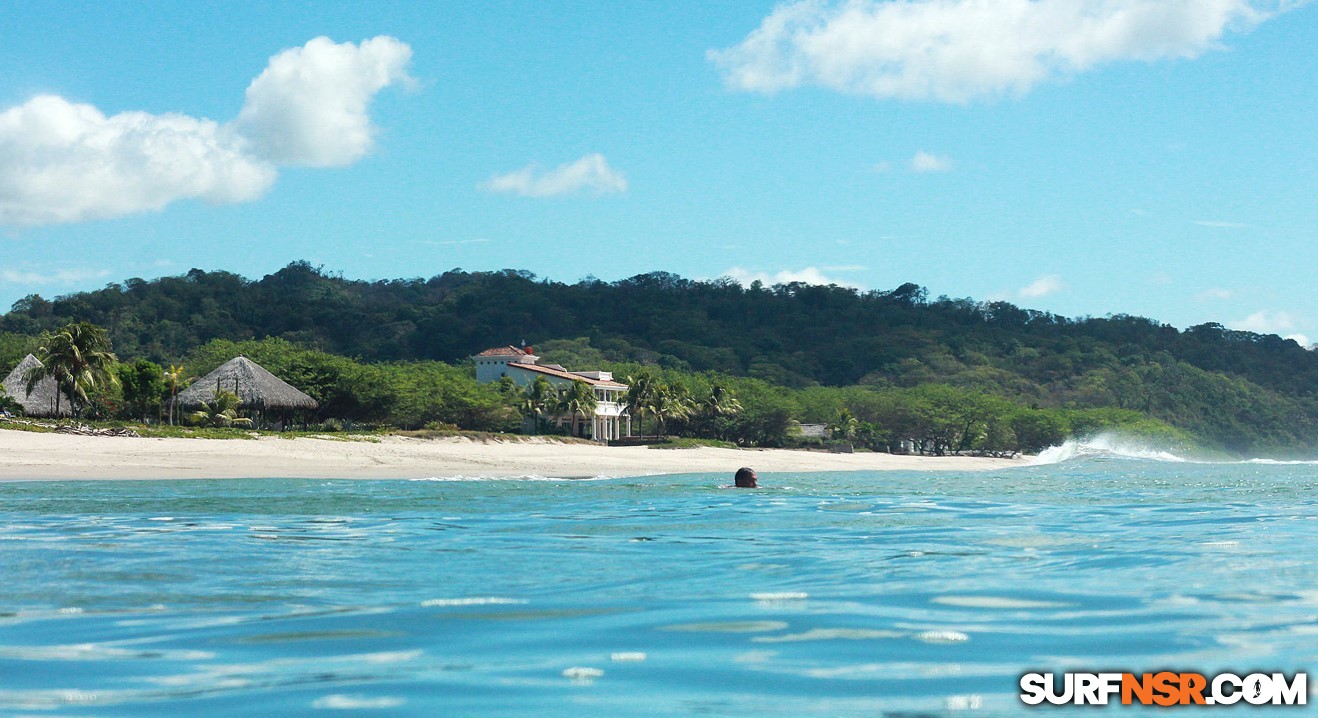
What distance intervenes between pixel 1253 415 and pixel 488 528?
129 metres

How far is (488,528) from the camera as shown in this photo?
42.2ft

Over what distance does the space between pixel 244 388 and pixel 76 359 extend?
375 inches

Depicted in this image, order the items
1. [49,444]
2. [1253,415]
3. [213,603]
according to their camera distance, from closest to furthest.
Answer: [213,603]
[49,444]
[1253,415]

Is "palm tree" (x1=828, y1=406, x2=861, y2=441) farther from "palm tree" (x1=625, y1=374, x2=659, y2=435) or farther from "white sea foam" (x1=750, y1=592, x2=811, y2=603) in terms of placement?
"white sea foam" (x1=750, y1=592, x2=811, y2=603)

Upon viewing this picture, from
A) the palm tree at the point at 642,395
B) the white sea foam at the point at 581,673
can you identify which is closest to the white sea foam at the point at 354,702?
the white sea foam at the point at 581,673

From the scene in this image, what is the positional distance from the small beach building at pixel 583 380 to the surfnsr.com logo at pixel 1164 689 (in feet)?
203

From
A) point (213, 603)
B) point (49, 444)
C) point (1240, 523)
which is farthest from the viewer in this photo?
point (49, 444)

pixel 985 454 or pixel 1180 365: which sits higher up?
pixel 1180 365

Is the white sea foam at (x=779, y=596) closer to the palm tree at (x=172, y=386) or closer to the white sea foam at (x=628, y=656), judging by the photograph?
the white sea foam at (x=628, y=656)

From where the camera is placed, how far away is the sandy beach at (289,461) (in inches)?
1035

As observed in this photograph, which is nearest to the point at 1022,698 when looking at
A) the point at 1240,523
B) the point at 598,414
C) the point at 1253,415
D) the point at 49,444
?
the point at 1240,523

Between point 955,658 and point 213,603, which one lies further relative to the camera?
point 213,603

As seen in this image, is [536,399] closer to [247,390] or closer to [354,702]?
[247,390]

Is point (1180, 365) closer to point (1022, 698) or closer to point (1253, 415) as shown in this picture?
point (1253, 415)
